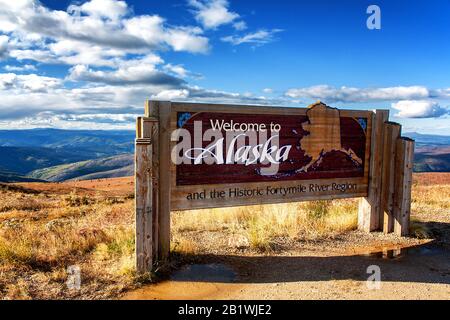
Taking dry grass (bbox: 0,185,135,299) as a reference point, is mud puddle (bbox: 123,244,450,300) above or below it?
below

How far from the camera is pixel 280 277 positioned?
5.69 m

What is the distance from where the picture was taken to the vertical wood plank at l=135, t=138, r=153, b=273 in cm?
561

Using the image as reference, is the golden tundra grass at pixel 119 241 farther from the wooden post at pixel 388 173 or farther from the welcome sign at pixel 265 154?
the welcome sign at pixel 265 154

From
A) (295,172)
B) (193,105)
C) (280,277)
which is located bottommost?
(280,277)

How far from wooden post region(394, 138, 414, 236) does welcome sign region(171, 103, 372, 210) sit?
628 mm

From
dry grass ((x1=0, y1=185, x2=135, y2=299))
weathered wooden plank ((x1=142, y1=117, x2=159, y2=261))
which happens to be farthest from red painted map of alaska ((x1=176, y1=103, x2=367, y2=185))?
dry grass ((x1=0, y1=185, x2=135, y2=299))

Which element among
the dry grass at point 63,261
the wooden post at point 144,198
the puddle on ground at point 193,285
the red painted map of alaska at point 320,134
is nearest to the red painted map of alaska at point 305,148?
the red painted map of alaska at point 320,134

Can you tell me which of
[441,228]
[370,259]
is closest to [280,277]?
[370,259]

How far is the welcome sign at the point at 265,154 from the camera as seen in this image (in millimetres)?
6410

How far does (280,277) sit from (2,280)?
3.94 m

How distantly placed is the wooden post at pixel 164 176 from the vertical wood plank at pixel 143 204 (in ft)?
1.46

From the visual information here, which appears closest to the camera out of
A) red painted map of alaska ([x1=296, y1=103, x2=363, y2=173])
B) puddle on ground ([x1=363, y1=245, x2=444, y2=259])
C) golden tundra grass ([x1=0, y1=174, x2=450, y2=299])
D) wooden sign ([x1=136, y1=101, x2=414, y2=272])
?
golden tundra grass ([x1=0, y1=174, x2=450, y2=299])

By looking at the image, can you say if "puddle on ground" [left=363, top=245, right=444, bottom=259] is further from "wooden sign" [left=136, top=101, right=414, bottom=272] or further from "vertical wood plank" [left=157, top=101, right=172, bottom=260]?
"vertical wood plank" [left=157, top=101, right=172, bottom=260]
